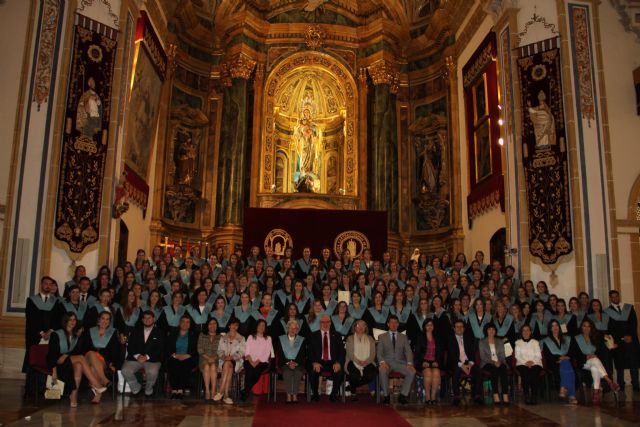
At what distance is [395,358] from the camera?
830 centimetres

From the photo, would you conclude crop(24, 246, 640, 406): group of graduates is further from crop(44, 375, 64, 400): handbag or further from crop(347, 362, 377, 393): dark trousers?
crop(44, 375, 64, 400): handbag

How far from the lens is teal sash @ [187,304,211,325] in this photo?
352 inches

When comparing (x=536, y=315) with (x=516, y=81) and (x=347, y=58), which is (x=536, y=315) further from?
(x=347, y=58)

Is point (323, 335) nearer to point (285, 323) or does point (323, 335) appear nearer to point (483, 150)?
point (285, 323)

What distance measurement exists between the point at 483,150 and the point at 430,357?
7959mm

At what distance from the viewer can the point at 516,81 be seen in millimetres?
12070

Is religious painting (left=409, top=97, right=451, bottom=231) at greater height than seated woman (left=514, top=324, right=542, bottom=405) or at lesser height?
greater

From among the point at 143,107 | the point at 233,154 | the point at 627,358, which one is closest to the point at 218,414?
the point at 627,358

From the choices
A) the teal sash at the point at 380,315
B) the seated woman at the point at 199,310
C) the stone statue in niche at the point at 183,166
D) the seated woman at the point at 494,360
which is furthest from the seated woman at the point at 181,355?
the stone statue in niche at the point at 183,166

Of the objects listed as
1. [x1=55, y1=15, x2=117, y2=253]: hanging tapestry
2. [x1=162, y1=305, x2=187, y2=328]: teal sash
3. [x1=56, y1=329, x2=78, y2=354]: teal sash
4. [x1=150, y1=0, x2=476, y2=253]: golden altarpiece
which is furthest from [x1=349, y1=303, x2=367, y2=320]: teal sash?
[x1=150, y1=0, x2=476, y2=253]: golden altarpiece

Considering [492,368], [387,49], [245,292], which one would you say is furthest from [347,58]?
[492,368]

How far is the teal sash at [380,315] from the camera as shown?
361 inches

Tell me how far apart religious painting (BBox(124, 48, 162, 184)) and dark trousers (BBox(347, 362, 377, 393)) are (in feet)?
24.4

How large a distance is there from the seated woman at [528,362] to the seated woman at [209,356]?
4215mm
